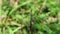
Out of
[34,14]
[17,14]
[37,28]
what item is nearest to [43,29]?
[37,28]

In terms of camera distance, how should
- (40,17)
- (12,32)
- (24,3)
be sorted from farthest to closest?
(24,3) → (40,17) → (12,32)

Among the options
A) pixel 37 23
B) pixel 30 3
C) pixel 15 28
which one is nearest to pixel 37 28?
pixel 37 23

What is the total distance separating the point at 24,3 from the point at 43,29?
0.49 m

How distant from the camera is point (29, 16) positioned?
8.18ft

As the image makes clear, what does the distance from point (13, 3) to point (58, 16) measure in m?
0.59

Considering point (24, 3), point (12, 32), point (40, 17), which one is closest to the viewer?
point (12, 32)

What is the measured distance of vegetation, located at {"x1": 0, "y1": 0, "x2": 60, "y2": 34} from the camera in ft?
7.73

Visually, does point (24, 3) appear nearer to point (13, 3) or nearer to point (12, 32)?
point (13, 3)

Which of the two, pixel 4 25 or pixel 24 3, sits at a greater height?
pixel 24 3

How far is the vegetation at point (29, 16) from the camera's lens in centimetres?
236

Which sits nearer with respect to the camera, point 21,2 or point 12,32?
point 12,32

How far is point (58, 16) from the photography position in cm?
253

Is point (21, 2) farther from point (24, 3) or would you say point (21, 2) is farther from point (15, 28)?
point (15, 28)

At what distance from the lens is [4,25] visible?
2375 mm
